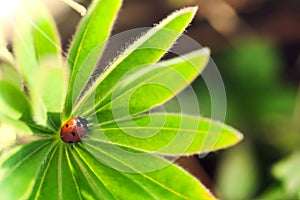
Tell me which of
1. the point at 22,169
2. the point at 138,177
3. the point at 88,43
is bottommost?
the point at 138,177

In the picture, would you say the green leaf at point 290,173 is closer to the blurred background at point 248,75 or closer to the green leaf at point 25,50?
the blurred background at point 248,75

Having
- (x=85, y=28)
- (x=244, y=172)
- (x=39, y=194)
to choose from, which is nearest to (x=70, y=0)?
(x=85, y=28)

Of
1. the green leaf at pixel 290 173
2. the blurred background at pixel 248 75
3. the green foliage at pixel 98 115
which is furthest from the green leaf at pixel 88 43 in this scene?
the blurred background at pixel 248 75

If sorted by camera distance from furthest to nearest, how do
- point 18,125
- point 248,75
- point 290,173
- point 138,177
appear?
point 248,75 < point 290,173 < point 138,177 < point 18,125

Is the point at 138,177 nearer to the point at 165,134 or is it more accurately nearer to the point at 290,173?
the point at 165,134

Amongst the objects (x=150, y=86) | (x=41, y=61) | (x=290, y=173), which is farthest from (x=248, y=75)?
→ (x=41, y=61)

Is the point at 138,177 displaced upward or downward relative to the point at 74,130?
downward

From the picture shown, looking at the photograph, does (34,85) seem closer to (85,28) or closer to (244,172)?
(85,28)

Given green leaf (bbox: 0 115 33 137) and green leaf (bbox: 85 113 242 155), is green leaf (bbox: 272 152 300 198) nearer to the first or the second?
green leaf (bbox: 85 113 242 155)
